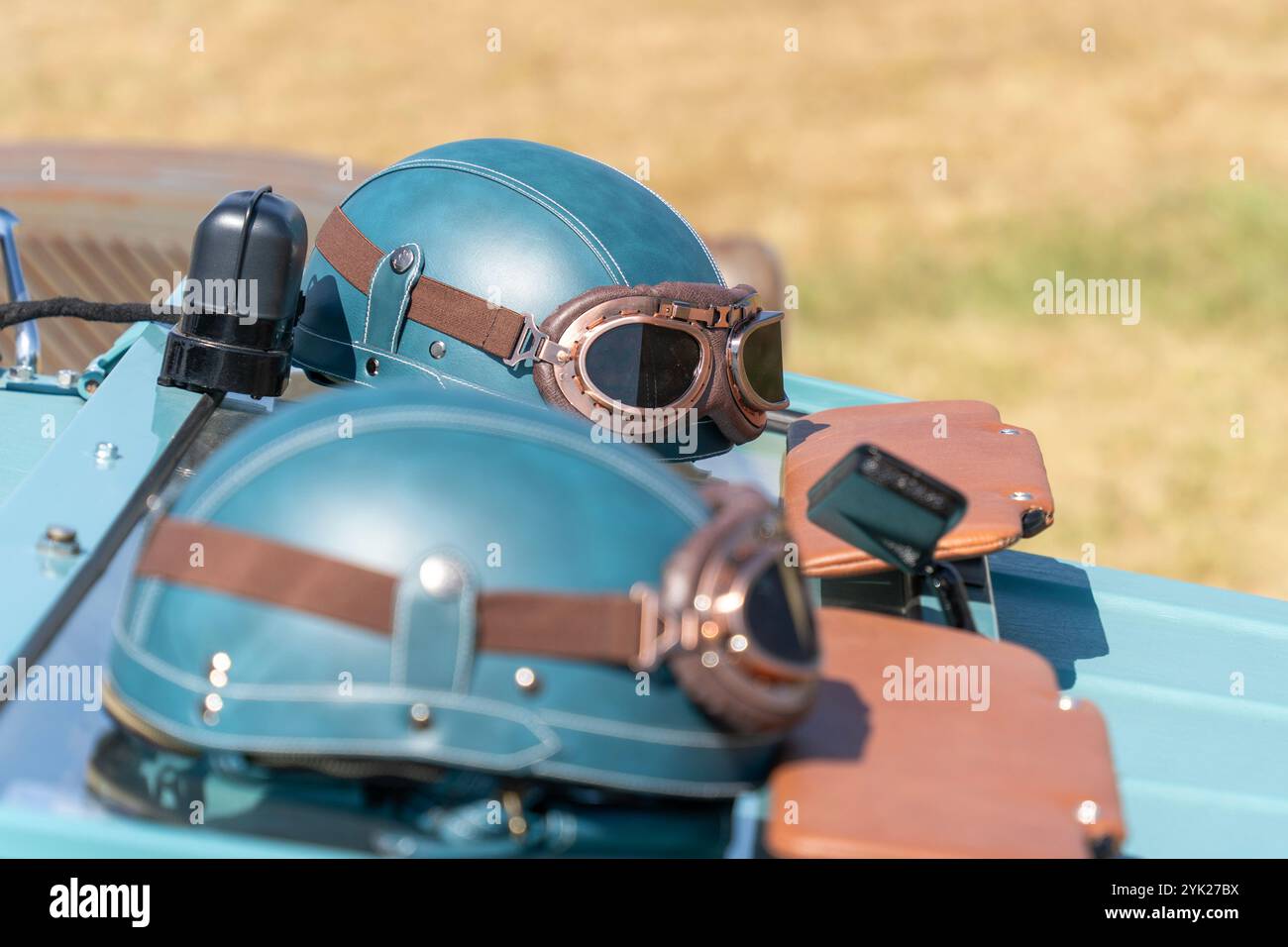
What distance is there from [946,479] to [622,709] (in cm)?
138

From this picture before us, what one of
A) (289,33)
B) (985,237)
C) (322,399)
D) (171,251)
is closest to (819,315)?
(985,237)

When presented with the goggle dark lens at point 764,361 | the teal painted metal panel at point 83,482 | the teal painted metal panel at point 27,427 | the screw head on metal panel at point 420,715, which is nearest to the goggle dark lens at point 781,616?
the screw head on metal panel at point 420,715

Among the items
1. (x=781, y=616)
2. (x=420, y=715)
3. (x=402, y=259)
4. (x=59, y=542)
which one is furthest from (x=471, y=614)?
(x=402, y=259)

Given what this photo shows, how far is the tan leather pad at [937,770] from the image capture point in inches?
85.3

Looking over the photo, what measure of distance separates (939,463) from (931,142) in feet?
38.8

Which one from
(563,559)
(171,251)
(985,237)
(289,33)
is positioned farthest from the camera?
(289,33)

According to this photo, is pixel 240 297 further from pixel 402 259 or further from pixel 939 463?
pixel 939 463

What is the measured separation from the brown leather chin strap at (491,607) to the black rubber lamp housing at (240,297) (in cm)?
134

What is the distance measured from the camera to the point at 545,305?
11.9ft

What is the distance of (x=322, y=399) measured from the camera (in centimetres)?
240

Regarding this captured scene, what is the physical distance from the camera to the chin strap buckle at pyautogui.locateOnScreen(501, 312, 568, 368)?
3.55m

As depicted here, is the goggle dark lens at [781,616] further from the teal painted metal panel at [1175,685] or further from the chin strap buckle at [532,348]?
the chin strap buckle at [532,348]

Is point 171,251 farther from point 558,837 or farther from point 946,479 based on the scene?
point 558,837

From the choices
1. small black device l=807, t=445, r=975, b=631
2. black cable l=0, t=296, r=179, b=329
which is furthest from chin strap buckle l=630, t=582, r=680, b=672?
black cable l=0, t=296, r=179, b=329
